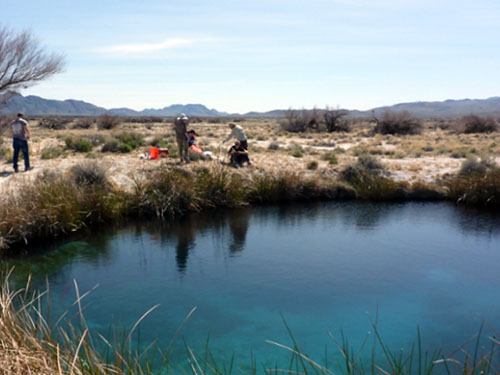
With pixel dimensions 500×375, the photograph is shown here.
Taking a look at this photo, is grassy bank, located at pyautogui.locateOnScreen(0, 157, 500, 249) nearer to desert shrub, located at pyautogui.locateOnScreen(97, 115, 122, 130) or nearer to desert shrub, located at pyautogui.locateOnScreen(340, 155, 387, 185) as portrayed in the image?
desert shrub, located at pyautogui.locateOnScreen(340, 155, 387, 185)

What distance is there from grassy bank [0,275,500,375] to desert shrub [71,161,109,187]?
19.2 feet

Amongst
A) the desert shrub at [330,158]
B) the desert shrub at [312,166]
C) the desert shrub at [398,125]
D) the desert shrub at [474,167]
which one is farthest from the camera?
the desert shrub at [398,125]

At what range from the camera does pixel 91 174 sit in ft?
48.0

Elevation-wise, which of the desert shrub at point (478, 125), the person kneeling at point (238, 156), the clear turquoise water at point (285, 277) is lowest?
the clear turquoise water at point (285, 277)

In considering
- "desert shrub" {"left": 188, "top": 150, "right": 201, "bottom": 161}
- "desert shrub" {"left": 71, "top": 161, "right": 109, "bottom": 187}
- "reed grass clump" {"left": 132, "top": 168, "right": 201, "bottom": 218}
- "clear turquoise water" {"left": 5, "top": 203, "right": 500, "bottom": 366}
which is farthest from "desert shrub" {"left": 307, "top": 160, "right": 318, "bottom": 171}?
"desert shrub" {"left": 71, "top": 161, "right": 109, "bottom": 187}

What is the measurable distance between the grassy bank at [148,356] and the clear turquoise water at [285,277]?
25 cm

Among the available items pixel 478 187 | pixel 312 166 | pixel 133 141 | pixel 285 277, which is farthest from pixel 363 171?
pixel 133 141

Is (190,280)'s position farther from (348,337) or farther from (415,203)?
(415,203)

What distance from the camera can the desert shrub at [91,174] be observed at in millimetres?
14484

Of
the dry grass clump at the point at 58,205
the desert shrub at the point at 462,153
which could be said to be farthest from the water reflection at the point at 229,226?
the desert shrub at the point at 462,153

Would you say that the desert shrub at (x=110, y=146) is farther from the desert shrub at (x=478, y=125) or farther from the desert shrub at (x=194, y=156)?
the desert shrub at (x=478, y=125)

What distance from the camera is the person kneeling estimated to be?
18.3m

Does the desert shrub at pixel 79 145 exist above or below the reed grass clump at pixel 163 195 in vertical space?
above

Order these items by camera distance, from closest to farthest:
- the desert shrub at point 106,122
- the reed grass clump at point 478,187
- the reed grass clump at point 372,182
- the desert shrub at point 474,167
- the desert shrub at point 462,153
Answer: the reed grass clump at point 478,187 < the reed grass clump at point 372,182 < the desert shrub at point 474,167 < the desert shrub at point 462,153 < the desert shrub at point 106,122
